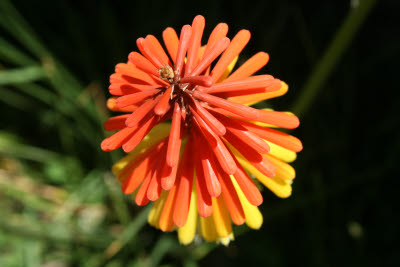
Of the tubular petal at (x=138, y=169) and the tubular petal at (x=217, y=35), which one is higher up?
the tubular petal at (x=217, y=35)

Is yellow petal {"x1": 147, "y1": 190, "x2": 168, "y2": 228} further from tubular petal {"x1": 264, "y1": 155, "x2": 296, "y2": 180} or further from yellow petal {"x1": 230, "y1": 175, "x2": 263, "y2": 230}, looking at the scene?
tubular petal {"x1": 264, "y1": 155, "x2": 296, "y2": 180}

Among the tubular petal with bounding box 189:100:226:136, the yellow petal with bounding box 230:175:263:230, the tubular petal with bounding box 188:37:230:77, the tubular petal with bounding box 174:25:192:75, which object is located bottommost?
the yellow petal with bounding box 230:175:263:230

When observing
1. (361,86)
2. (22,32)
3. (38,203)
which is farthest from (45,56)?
(361,86)

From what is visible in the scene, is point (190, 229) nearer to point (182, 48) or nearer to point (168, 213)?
point (168, 213)

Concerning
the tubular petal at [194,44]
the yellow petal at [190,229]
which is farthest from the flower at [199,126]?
the yellow petal at [190,229]

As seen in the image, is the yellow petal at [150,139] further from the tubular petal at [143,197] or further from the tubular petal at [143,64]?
the tubular petal at [143,64]

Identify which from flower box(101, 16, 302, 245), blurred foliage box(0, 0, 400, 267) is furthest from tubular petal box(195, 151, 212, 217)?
blurred foliage box(0, 0, 400, 267)
